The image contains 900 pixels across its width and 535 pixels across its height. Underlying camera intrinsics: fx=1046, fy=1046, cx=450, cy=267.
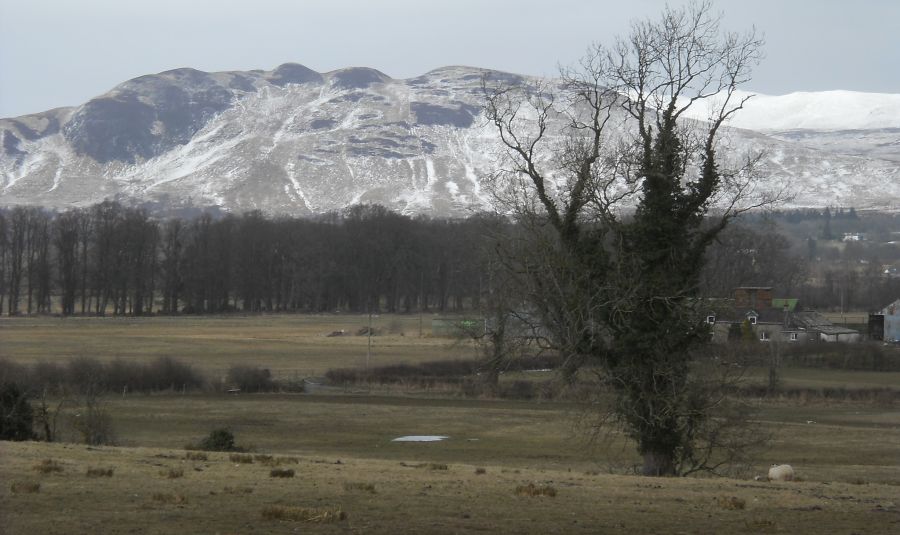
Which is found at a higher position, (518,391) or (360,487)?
(360,487)

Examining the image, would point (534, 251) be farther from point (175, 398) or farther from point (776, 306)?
point (776, 306)

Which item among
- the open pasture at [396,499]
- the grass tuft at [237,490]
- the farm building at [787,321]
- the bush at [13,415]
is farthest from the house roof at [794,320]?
the grass tuft at [237,490]

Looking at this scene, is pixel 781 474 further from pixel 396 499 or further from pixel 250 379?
pixel 250 379

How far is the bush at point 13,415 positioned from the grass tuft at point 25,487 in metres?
16.2

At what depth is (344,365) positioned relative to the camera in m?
82.6

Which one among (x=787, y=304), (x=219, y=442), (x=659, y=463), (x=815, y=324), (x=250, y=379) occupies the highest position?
(x=787, y=304)

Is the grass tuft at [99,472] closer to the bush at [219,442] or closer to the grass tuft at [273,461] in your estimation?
the grass tuft at [273,461]

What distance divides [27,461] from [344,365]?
2402 inches

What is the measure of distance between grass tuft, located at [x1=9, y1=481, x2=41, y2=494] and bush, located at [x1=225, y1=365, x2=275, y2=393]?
51.8 meters

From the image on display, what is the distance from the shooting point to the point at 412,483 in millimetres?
21359

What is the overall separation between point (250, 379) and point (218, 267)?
9188 centimetres

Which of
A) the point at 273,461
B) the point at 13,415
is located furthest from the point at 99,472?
the point at 13,415

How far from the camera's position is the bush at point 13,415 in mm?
32625

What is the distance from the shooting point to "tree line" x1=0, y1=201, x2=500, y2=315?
150750 mm
